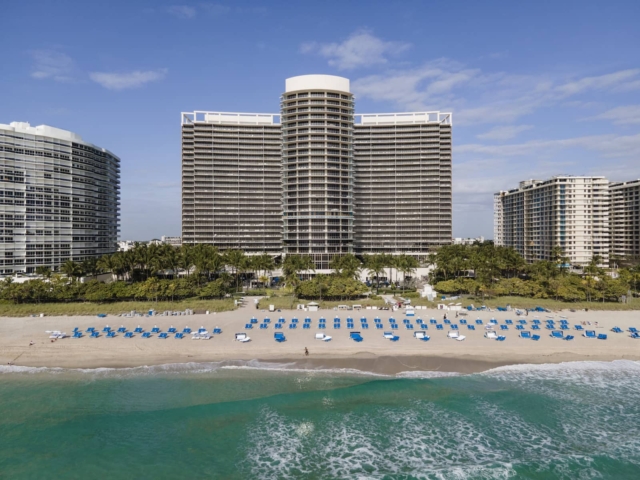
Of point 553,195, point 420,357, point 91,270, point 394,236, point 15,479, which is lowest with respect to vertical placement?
point 15,479

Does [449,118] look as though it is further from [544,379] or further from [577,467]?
[577,467]

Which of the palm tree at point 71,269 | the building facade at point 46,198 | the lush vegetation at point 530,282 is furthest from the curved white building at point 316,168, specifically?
the building facade at point 46,198

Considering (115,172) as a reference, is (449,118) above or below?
above

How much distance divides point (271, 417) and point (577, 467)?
22784 millimetres

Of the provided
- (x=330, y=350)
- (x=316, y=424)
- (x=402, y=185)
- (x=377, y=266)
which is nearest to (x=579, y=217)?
(x=402, y=185)

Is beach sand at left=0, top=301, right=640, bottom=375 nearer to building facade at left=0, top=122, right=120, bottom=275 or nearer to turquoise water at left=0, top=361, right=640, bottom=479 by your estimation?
turquoise water at left=0, top=361, right=640, bottom=479

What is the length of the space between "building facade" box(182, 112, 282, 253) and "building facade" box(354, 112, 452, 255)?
90.8ft

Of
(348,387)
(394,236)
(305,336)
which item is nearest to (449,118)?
(394,236)

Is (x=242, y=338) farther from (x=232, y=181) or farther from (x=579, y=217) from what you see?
(x=579, y=217)

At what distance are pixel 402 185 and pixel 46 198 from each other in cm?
9997

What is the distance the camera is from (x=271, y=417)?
108 feet

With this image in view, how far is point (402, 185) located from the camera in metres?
125

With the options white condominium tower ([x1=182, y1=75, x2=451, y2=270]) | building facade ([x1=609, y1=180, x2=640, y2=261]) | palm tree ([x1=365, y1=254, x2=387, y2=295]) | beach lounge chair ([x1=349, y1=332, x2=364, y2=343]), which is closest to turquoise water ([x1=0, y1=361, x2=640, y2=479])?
beach lounge chair ([x1=349, y1=332, x2=364, y2=343])

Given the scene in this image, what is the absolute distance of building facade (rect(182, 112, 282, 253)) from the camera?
12244cm
